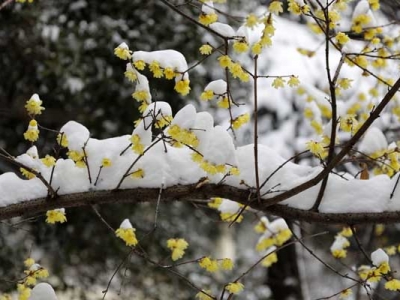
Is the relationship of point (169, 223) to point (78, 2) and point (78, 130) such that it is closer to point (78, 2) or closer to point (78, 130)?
point (78, 2)

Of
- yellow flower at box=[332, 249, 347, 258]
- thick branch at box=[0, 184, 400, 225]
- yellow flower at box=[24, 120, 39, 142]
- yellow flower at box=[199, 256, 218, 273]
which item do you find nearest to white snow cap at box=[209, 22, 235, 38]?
thick branch at box=[0, 184, 400, 225]

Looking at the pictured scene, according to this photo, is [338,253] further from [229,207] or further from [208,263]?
[208,263]

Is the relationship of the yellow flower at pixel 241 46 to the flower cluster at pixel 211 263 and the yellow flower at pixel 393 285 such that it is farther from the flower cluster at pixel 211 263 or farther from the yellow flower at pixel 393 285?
the yellow flower at pixel 393 285

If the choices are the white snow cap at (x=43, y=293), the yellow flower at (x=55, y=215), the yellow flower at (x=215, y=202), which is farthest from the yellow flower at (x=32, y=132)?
the yellow flower at (x=215, y=202)

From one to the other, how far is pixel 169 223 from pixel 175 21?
1767 mm

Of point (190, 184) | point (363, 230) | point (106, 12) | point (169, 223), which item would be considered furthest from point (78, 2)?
point (363, 230)

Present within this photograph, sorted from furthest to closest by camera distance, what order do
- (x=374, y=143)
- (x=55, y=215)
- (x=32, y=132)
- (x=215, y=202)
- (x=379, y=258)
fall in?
(x=374, y=143)
(x=215, y=202)
(x=55, y=215)
(x=379, y=258)
(x=32, y=132)

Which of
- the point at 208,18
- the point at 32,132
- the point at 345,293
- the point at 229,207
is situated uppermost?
the point at 208,18

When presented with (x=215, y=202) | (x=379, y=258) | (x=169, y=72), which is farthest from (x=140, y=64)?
(x=379, y=258)

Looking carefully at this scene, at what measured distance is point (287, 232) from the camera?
293 centimetres

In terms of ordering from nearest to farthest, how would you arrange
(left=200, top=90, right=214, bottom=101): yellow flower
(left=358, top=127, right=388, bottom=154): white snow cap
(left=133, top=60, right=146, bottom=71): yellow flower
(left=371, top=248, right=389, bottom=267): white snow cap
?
(left=133, top=60, right=146, bottom=71): yellow flower → (left=200, top=90, right=214, bottom=101): yellow flower → (left=371, top=248, right=389, bottom=267): white snow cap → (left=358, top=127, right=388, bottom=154): white snow cap

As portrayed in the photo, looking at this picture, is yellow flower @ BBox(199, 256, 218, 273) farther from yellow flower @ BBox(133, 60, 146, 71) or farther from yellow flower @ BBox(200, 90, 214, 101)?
yellow flower @ BBox(133, 60, 146, 71)

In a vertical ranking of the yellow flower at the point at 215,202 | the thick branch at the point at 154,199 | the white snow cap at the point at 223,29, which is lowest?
the yellow flower at the point at 215,202

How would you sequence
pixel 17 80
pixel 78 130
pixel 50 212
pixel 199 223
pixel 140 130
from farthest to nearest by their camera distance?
pixel 199 223 → pixel 17 80 → pixel 50 212 → pixel 78 130 → pixel 140 130
